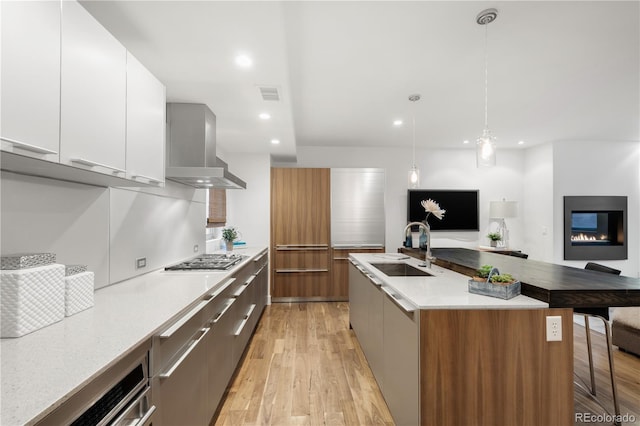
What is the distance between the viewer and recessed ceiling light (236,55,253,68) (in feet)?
6.57

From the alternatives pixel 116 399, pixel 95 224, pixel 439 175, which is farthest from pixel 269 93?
pixel 439 175

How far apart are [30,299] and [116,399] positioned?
1.68 ft

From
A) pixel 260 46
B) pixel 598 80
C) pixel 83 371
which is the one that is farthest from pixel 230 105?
pixel 598 80

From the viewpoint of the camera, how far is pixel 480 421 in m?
1.34

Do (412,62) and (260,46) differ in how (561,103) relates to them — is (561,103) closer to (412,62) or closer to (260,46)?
(412,62)

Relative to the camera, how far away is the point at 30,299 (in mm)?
1045

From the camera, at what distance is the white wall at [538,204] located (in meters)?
5.27

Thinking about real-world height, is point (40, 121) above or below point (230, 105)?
below

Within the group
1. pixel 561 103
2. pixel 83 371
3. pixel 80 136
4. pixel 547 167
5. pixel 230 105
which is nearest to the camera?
pixel 83 371

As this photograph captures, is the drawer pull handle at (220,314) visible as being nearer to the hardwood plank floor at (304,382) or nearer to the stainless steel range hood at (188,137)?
the hardwood plank floor at (304,382)

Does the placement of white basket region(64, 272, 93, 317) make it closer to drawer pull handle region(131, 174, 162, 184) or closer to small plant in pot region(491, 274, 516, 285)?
drawer pull handle region(131, 174, 162, 184)

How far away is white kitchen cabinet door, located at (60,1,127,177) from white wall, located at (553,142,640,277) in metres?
6.40

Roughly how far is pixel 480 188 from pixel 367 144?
2.45m

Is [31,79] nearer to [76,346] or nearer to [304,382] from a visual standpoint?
[76,346]
